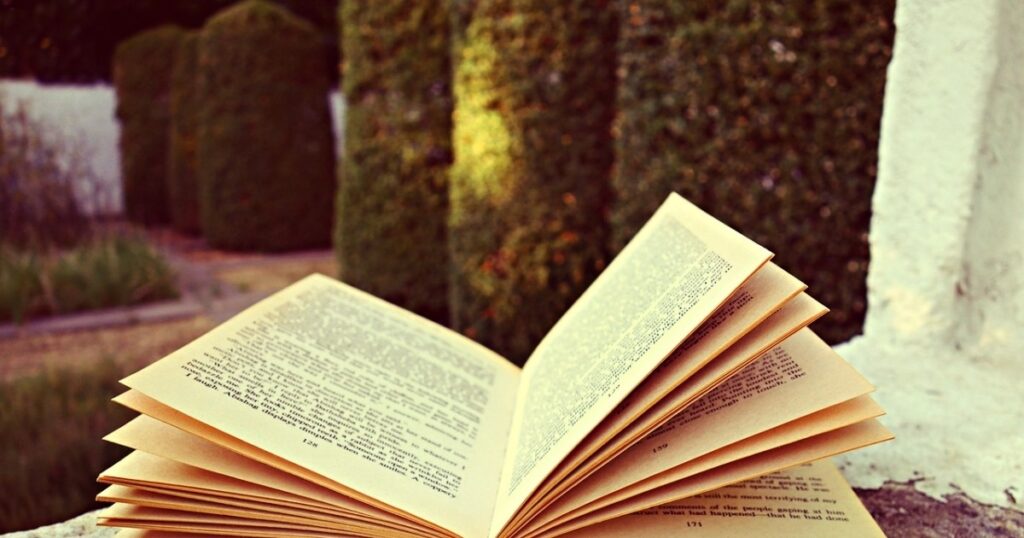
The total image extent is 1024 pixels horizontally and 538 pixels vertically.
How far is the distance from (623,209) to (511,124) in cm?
88

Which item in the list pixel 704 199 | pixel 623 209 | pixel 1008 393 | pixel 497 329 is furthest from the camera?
pixel 497 329

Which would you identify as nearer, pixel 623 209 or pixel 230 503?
pixel 230 503

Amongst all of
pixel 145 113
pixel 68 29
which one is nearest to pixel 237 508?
pixel 68 29

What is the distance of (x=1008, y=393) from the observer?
121 centimetres

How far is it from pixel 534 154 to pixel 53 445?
2377mm

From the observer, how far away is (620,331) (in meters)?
0.94

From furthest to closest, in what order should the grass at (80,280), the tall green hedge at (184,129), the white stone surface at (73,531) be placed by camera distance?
1. the tall green hedge at (184,129)
2. the grass at (80,280)
3. the white stone surface at (73,531)

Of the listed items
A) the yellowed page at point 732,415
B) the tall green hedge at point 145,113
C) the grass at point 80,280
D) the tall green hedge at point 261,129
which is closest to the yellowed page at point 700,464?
the yellowed page at point 732,415

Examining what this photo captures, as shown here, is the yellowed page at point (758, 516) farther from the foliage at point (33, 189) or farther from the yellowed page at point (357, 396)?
the foliage at point (33, 189)

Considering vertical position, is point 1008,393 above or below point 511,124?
below

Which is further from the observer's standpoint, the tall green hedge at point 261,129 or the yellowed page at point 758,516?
the tall green hedge at point 261,129

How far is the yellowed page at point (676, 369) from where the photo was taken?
2.48ft

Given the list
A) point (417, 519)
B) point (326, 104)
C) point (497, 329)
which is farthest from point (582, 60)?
point (326, 104)

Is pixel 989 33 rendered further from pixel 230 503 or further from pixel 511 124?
pixel 511 124
